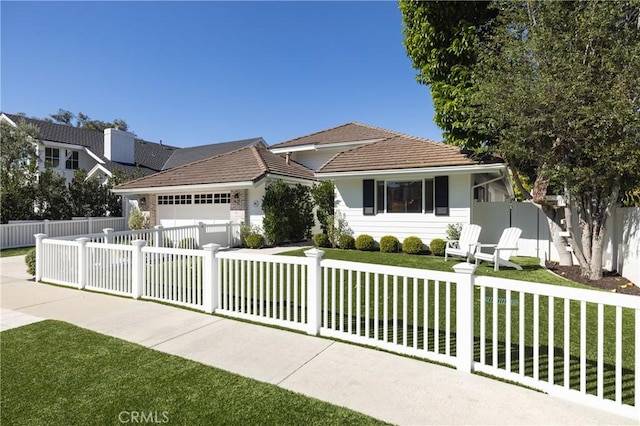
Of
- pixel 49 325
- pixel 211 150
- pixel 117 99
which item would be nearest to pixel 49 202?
pixel 117 99

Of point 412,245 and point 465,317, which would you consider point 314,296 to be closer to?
point 465,317

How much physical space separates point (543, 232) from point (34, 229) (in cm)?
2091

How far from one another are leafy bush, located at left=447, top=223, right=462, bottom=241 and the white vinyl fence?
1.02 m

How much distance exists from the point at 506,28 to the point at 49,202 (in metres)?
21.4

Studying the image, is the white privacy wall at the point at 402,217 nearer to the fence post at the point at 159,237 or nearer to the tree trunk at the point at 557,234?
the tree trunk at the point at 557,234

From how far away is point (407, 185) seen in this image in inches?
496

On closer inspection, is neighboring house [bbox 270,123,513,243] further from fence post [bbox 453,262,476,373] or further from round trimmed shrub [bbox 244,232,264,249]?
fence post [bbox 453,262,476,373]

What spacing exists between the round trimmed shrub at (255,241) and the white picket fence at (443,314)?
6.68m

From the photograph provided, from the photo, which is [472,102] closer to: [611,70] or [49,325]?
[611,70]

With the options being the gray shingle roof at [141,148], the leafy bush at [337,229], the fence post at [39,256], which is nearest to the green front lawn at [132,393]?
the fence post at [39,256]

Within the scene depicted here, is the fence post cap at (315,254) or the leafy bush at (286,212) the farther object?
the leafy bush at (286,212)

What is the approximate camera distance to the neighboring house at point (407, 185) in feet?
37.9

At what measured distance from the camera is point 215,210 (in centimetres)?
1523

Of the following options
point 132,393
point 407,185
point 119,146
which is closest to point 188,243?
point 407,185
